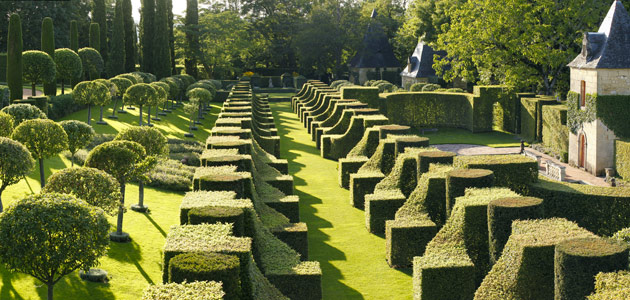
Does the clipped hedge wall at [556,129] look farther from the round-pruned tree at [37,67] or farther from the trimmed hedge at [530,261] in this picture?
the round-pruned tree at [37,67]

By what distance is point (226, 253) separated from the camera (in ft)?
40.7

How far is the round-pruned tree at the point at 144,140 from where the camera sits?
22.8 metres

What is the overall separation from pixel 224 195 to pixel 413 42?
70574 millimetres

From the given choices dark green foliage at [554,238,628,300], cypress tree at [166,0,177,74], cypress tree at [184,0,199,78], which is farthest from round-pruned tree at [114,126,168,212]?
cypress tree at [184,0,199,78]

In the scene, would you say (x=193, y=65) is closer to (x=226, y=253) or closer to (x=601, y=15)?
(x=601, y=15)

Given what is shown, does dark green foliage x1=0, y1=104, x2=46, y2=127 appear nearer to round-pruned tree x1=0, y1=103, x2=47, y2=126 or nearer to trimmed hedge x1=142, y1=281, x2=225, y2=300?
round-pruned tree x1=0, y1=103, x2=47, y2=126

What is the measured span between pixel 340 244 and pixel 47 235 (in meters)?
10.6

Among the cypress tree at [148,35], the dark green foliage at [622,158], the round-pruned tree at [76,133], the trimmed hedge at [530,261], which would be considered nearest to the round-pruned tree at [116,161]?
the round-pruned tree at [76,133]

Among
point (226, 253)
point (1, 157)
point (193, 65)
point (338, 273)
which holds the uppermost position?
point (193, 65)

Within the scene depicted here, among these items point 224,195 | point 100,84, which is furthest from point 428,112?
point 224,195

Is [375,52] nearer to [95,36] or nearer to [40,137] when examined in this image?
[95,36]

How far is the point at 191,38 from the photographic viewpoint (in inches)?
3425

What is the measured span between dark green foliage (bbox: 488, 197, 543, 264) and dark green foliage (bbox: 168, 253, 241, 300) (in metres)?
6.48

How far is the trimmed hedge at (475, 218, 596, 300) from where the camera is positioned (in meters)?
13.6
